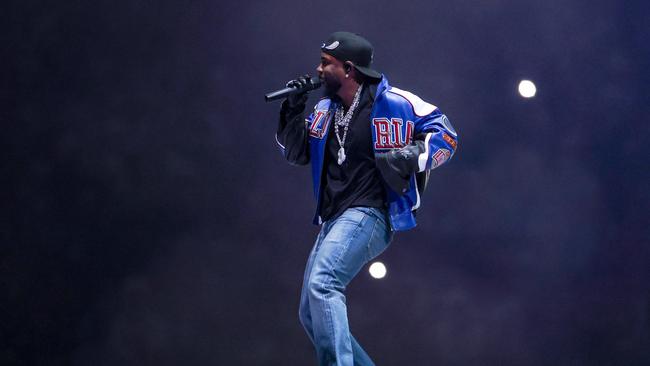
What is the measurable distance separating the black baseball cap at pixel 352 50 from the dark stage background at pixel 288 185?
150 cm

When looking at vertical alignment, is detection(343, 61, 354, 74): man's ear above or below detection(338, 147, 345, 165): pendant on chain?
above

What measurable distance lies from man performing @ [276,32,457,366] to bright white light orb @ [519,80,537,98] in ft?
5.79

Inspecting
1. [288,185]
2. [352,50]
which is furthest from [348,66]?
[288,185]

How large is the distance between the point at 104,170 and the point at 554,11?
108 inches

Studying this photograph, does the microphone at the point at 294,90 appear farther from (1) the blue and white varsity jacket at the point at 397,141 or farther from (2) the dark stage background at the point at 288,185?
(2) the dark stage background at the point at 288,185

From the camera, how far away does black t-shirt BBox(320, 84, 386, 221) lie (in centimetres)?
291

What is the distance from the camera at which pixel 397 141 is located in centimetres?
287

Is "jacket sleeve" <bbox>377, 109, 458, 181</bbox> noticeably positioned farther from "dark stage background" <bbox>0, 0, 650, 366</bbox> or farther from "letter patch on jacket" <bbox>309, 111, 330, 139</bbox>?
"dark stage background" <bbox>0, 0, 650, 366</bbox>

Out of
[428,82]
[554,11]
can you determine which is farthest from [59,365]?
[554,11]

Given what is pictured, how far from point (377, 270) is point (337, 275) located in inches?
72.2

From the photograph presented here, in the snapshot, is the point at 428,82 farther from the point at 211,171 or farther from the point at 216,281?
the point at 216,281

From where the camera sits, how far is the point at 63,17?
14.5 feet

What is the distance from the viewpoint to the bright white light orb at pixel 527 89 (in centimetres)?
454

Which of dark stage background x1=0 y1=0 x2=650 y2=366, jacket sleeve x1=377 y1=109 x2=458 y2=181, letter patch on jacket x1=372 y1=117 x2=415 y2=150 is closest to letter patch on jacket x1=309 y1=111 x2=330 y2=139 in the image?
letter patch on jacket x1=372 y1=117 x2=415 y2=150
